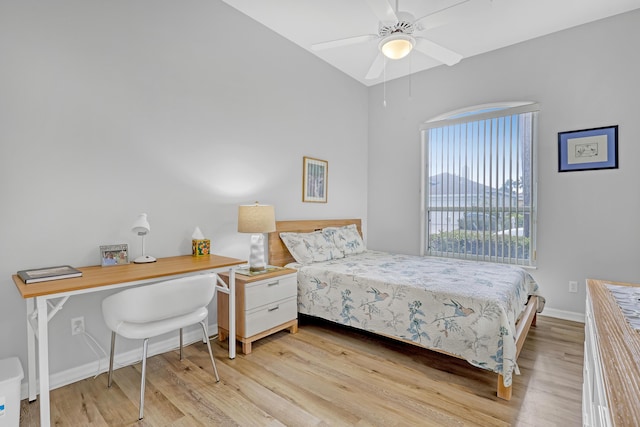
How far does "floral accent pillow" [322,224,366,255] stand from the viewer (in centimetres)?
368

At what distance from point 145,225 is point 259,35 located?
2197 mm

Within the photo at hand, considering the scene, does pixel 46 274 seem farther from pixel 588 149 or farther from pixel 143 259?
pixel 588 149

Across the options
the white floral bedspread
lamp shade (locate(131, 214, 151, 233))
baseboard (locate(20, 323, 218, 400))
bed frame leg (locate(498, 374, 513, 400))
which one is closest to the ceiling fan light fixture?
the white floral bedspread

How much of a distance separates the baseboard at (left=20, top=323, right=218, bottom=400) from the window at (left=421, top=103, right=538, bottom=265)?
3.01 m

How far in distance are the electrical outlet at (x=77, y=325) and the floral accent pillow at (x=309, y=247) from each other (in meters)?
1.77

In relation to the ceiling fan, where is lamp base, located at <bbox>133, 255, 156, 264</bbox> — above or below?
below

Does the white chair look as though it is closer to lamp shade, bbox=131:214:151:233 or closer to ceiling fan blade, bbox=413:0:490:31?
lamp shade, bbox=131:214:151:233

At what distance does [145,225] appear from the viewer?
2188 millimetres

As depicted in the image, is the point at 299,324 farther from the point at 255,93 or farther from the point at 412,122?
the point at 412,122

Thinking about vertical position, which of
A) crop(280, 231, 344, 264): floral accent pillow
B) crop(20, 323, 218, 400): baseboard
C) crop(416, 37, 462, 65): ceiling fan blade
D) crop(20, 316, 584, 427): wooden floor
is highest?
crop(416, 37, 462, 65): ceiling fan blade

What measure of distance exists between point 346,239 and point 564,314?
2381 mm

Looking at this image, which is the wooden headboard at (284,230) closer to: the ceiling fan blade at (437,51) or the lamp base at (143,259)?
the lamp base at (143,259)

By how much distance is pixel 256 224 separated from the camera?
264 centimetres

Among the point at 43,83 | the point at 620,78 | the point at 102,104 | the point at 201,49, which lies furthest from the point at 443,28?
the point at 43,83
